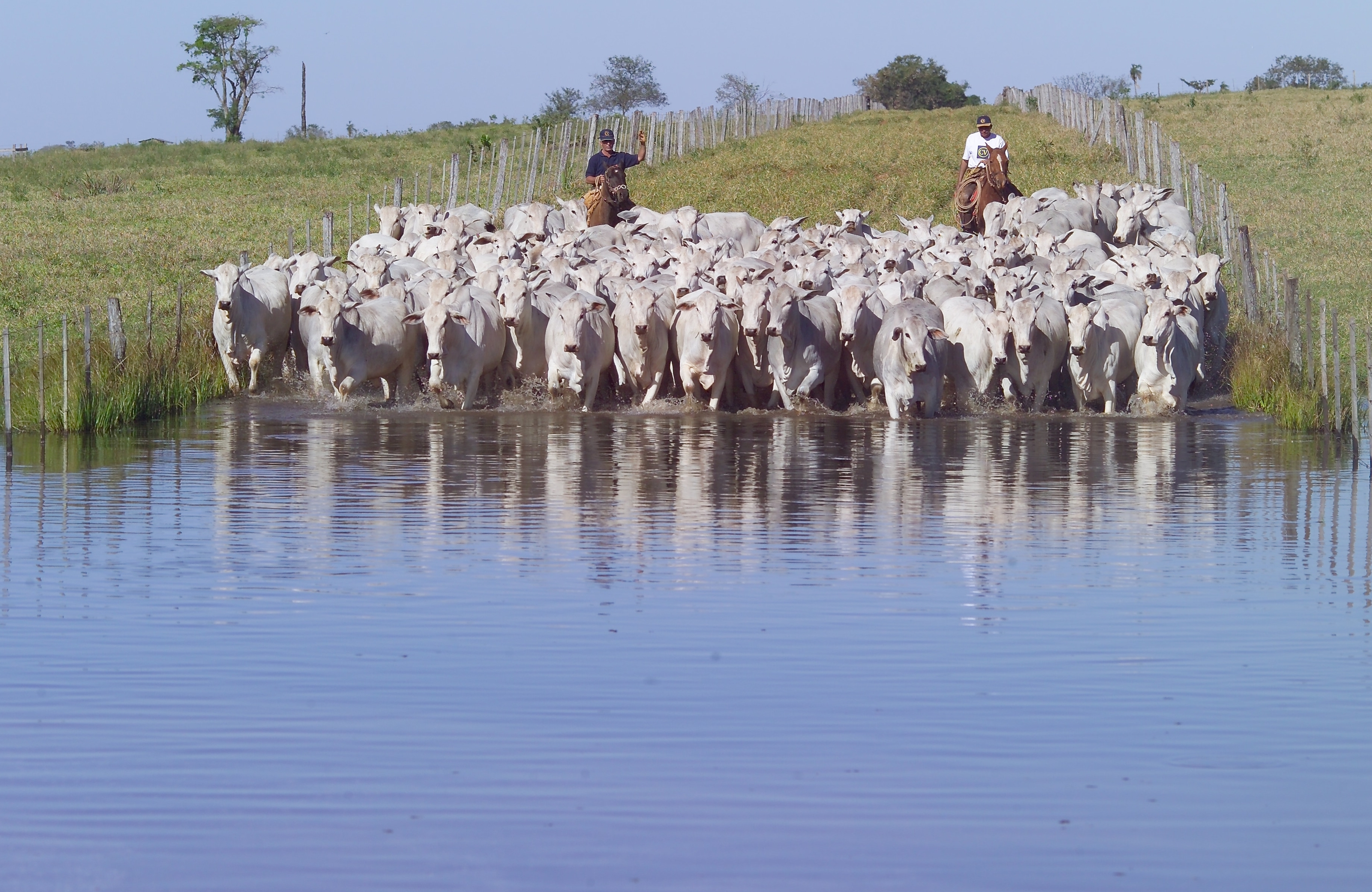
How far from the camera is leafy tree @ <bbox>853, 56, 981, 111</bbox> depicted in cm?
8238

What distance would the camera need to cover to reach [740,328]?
20156 millimetres

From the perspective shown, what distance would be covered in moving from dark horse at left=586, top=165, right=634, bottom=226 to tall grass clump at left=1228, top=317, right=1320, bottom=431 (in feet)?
30.9

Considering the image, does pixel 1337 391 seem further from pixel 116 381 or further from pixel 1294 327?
pixel 116 381

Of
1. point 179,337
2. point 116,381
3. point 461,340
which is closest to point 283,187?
point 179,337

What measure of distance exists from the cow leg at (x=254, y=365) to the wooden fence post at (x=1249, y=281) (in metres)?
11.7

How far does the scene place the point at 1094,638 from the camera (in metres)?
8.82

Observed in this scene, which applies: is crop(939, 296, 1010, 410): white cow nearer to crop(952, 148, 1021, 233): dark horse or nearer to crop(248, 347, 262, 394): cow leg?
crop(248, 347, 262, 394): cow leg

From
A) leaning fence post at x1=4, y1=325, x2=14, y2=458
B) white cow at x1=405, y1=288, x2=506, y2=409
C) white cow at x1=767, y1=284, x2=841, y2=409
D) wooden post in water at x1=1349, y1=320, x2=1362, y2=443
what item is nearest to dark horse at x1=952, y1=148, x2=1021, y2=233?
white cow at x1=767, y1=284, x2=841, y2=409

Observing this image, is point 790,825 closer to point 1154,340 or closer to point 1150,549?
point 1150,549

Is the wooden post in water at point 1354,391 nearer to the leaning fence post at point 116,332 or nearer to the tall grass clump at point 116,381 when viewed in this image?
the tall grass clump at point 116,381

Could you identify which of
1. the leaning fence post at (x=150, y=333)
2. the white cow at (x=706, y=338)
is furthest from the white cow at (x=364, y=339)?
the white cow at (x=706, y=338)

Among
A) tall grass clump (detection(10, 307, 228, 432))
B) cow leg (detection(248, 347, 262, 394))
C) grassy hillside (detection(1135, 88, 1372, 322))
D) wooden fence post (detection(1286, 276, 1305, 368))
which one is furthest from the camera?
grassy hillside (detection(1135, 88, 1372, 322))

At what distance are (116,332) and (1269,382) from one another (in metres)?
11.3

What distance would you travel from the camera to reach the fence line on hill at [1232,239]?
1703cm
